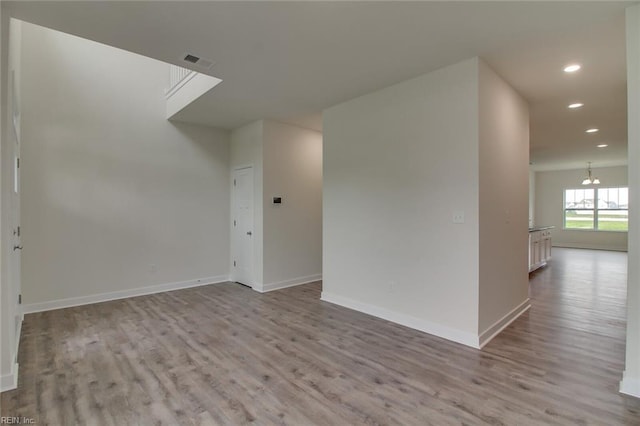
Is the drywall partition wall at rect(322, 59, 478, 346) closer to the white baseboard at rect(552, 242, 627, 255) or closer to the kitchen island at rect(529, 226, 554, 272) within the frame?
the kitchen island at rect(529, 226, 554, 272)

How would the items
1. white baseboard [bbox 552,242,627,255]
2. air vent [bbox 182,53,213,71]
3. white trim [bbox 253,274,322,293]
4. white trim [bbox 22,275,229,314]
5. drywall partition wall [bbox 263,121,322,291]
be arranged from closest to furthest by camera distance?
air vent [bbox 182,53,213,71]
white trim [bbox 22,275,229,314]
white trim [bbox 253,274,322,293]
drywall partition wall [bbox 263,121,322,291]
white baseboard [bbox 552,242,627,255]

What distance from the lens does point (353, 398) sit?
7.11ft

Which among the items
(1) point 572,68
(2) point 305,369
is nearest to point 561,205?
(1) point 572,68

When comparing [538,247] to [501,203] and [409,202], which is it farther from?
[409,202]

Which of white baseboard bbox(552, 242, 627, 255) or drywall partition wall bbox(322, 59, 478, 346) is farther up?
drywall partition wall bbox(322, 59, 478, 346)

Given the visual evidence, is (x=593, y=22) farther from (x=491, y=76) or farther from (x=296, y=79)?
(x=296, y=79)

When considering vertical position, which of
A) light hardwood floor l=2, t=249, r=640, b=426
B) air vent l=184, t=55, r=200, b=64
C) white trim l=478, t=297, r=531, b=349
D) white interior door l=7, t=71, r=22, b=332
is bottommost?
light hardwood floor l=2, t=249, r=640, b=426

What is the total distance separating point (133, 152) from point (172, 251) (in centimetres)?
Answer: 169

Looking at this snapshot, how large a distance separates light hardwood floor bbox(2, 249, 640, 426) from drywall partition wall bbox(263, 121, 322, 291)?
1.18 metres

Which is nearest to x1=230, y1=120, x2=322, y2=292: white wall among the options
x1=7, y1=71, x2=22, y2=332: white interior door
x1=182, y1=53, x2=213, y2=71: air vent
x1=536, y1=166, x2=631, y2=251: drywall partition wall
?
x1=182, y1=53, x2=213, y2=71: air vent

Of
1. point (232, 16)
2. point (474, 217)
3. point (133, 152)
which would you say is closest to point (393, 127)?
point (474, 217)

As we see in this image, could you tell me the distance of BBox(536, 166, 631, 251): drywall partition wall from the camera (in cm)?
979

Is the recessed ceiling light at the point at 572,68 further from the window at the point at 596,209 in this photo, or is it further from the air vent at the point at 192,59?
the window at the point at 596,209

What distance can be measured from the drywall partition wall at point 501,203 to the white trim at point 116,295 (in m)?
4.39
